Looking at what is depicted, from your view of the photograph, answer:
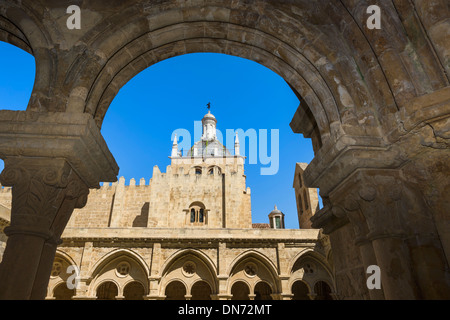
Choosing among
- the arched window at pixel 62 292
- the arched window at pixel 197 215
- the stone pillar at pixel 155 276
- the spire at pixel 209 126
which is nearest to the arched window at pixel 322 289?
the arched window at pixel 197 215

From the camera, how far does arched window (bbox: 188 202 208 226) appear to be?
20034mm

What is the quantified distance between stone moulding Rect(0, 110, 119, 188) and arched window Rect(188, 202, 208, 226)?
59.1 ft

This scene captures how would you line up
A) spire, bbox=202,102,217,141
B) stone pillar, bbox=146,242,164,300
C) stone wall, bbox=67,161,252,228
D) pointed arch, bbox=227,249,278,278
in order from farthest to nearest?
spire, bbox=202,102,217,141 → stone wall, bbox=67,161,252,228 → pointed arch, bbox=227,249,278,278 → stone pillar, bbox=146,242,164,300

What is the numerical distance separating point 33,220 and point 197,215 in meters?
18.5

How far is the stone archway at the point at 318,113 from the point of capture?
2162 millimetres

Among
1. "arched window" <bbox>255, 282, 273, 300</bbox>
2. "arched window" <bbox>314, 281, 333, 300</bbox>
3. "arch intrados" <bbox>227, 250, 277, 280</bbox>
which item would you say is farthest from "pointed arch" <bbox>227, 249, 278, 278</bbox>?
"arched window" <bbox>314, 281, 333, 300</bbox>

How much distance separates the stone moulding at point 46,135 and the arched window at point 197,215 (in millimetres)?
18025

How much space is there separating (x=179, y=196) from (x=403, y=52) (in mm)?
19146

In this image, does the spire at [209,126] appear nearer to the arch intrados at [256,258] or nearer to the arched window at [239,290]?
the arched window at [239,290]

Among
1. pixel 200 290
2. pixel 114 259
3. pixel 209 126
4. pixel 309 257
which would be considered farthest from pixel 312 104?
pixel 209 126

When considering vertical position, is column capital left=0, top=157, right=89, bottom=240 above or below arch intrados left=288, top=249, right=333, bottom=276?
below

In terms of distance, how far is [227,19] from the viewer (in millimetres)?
3113

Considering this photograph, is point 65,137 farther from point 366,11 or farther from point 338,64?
point 366,11

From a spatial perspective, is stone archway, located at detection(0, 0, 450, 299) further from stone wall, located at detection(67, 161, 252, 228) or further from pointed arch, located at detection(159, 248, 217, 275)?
stone wall, located at detection(67, 161, 252, 228)
